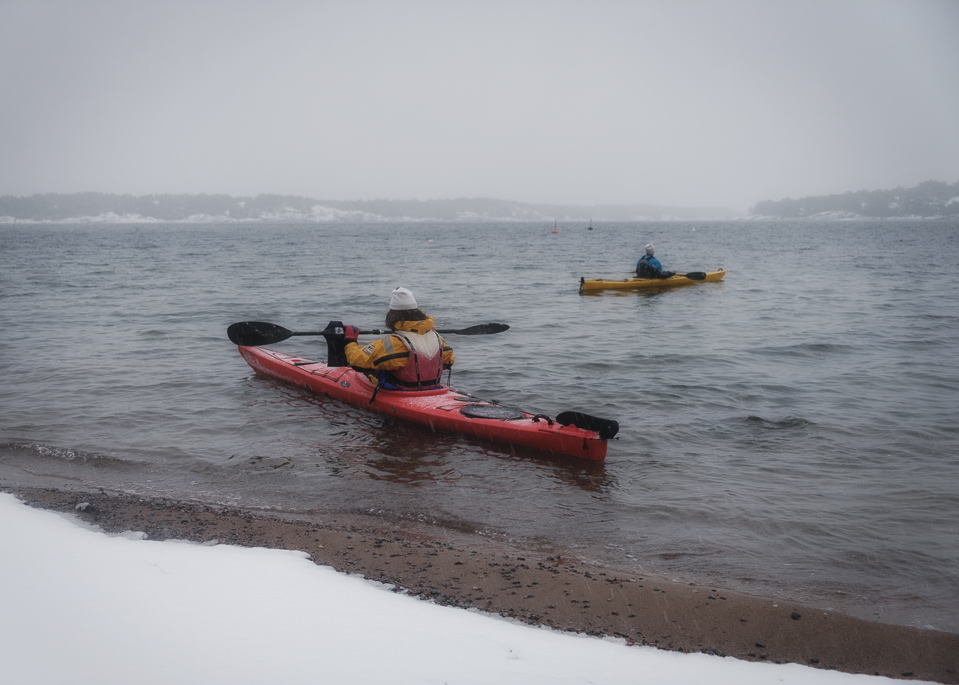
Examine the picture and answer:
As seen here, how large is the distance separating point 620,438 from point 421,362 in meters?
2.27

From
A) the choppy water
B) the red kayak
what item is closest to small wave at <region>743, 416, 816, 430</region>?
the choppy water

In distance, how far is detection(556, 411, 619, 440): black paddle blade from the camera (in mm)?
5672

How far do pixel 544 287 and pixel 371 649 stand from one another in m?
19.9

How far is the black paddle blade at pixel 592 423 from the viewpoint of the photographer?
5672 mm

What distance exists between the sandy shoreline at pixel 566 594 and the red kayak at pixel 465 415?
5.99 ft

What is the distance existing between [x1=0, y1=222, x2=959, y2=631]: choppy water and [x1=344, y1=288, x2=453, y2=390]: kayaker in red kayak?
1.76ft

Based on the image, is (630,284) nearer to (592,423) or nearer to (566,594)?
(592,423)

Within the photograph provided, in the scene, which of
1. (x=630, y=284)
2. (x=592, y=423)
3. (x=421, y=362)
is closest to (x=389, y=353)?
(x=421, y=362)

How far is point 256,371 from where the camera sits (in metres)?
9.45

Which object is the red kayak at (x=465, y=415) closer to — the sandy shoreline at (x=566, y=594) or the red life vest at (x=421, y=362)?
the red life vest at (x=421, y=362)

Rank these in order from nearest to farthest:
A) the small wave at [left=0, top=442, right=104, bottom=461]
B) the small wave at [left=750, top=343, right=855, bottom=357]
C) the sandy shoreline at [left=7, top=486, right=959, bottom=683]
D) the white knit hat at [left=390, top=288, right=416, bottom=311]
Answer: the sandy shoreline at [left=7, top=486, right=959, bottom=683] < the small wave at [left=0, top=442, right=104, bottom=461] < the white knit hat at [left=390, top=288, right=416, bottom=311] < the small wave at [left=750, top=343, right=855, bottom=357]

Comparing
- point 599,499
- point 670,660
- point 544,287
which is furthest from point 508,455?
point 544,287

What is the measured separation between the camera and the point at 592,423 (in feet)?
19.2

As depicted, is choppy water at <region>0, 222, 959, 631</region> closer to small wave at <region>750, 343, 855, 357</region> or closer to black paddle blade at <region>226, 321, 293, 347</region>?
small wave at <region>750, 343, 855, 357</region>
